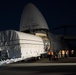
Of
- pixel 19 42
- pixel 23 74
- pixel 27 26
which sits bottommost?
pixel 23 74

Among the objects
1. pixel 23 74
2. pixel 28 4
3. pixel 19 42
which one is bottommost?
pixel 23 74

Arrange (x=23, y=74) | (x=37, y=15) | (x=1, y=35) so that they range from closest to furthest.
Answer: (x=23, y=74)
(x=1, y=35)
(x=37, y=15)

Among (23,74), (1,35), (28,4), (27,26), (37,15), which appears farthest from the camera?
(28,4)

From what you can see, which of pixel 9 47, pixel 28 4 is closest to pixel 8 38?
pixel 9 47

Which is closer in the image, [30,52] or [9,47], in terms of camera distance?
[9,47]

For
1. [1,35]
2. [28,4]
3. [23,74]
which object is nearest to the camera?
[23,74]

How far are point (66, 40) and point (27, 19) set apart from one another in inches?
445

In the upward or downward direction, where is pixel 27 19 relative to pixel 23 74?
upward

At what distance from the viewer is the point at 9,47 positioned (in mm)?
32688

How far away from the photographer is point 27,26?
235 feet

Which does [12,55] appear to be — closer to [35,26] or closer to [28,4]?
[35,26]

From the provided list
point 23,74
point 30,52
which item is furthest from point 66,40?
point 23,74

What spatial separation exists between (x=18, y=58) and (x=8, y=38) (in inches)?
99.8

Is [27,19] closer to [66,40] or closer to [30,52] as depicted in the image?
[66,40]
